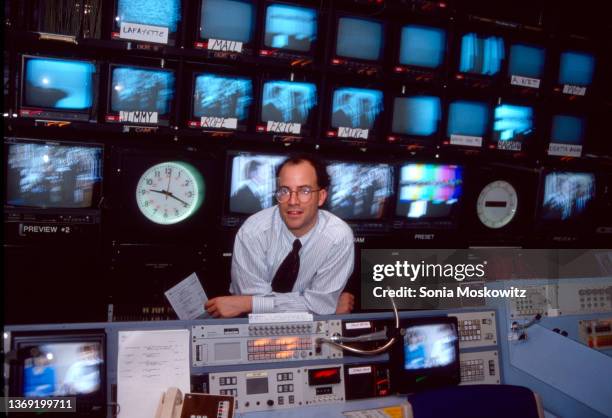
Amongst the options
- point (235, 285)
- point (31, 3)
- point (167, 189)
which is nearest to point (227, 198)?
point (167, 189)

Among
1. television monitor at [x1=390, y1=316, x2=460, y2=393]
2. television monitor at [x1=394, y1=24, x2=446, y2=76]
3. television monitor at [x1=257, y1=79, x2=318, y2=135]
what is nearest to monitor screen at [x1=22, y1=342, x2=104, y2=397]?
television monitor at [x1=390, y1=316, x2=460, y2=393]

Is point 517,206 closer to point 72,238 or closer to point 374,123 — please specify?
point 374,123

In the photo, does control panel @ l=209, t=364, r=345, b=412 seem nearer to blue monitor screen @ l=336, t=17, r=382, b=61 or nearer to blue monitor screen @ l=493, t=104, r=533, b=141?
blue monitor screen @ l=336, t=17, r=382, b=61

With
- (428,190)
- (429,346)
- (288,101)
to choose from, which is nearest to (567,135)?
(428,190)

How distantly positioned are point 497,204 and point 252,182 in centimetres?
184

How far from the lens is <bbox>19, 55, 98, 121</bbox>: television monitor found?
2.79 meters

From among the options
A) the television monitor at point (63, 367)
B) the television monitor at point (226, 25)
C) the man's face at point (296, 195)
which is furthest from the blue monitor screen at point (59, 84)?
the television monitor at point (63, 367)

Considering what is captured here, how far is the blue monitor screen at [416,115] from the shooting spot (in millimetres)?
3508

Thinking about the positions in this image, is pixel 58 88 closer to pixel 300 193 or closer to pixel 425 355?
pixel 300 193

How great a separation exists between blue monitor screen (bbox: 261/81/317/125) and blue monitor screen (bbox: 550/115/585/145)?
6.24ft

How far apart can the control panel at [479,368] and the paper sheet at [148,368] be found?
108 cm

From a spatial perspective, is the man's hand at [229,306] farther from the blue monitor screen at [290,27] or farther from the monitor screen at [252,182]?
the blue monitor screen at [290,27]

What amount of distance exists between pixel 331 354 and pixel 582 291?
1.33 metres

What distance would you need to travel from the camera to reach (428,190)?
361cm
